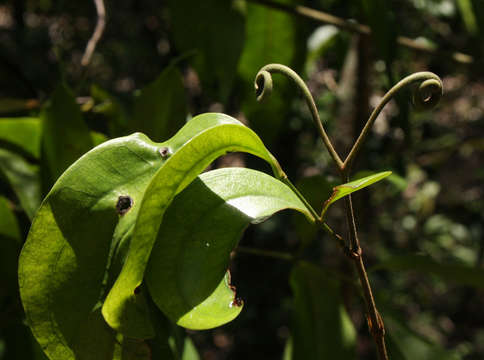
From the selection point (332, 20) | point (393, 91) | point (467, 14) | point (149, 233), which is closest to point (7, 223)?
point (149, 233)

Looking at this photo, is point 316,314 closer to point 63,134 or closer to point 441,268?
point 441,268

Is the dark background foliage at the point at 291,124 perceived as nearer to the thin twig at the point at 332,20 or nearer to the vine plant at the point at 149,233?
the thin twig at the point at 332,20

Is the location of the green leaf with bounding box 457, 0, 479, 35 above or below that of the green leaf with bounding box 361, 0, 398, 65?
below

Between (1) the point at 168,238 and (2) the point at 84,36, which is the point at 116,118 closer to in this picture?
(1) the point at 168,238

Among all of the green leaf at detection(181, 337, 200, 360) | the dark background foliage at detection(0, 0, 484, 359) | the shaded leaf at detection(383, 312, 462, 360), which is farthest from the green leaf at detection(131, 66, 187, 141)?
the shaded leaf at detection(383, 312, 462, 360)

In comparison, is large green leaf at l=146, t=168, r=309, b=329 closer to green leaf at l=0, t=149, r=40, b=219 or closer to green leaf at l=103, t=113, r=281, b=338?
green leaf at l=103, t=113, r=281, b=338

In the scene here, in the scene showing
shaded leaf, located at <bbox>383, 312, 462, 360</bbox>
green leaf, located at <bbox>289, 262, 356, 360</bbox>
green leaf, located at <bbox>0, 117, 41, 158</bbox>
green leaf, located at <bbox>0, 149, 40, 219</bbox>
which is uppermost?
green leaf, located at <bbox>0, 117, 41, 158</bbox>

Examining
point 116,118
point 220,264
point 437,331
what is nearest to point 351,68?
point 116,118
